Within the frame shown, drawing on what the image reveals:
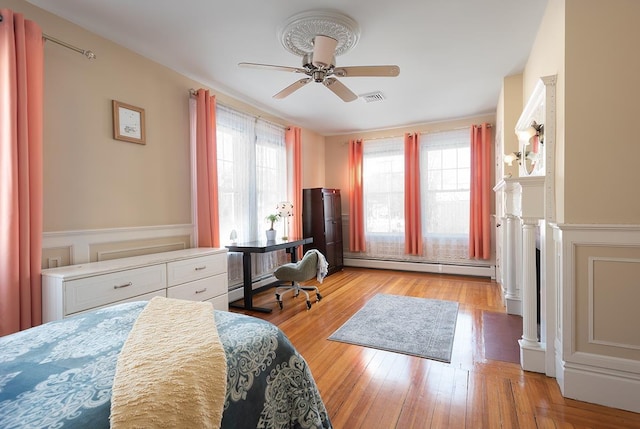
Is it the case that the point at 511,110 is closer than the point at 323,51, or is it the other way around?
the point at 323,51

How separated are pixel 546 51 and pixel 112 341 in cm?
319

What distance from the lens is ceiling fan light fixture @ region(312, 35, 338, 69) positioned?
232 centimetres

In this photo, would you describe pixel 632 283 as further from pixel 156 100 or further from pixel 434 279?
pixel 156 100

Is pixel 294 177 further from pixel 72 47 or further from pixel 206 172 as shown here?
pixel 72 47

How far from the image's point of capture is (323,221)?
17.5 feet

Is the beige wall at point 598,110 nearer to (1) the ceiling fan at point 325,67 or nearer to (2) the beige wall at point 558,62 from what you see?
(2) the beige wall at point 558,62

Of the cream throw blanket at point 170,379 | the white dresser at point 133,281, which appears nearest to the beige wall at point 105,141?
the white dresser at point 133,281

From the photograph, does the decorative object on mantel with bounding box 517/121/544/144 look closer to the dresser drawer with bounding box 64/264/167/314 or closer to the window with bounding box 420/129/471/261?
the window with bounding box 420/129/471/261

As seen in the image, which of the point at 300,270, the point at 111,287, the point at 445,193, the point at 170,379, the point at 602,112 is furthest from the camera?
the point at 445,193

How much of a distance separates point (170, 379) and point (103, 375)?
7.9 inches

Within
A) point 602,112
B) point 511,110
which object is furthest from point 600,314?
point 511,110

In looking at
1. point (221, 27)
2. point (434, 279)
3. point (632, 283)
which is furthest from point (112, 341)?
point (434, 279)

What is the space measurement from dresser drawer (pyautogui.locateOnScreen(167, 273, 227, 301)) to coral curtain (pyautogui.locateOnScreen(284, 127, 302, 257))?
1.95m

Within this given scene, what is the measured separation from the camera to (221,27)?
2492 mm
